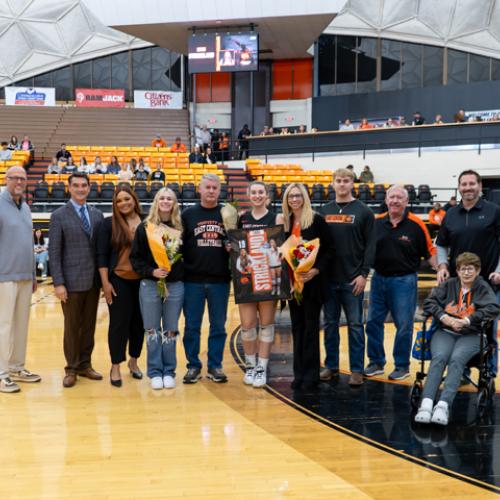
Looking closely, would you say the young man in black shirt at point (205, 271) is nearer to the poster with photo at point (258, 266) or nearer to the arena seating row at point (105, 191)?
the poster with photo at point (258, 266)

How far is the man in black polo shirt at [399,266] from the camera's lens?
5.07m

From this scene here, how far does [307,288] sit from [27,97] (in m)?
25.3

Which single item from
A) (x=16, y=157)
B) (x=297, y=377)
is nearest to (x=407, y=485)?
(x=297, y=377)

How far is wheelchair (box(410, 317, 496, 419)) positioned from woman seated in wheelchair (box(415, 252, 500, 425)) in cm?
8

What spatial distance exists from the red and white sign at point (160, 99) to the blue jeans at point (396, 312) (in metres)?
23.2

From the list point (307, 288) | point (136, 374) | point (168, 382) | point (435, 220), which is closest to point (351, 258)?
point (307, 288)

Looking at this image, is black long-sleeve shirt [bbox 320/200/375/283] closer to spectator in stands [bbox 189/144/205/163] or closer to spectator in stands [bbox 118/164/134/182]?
spectator in stands [bbox 118/164/134/182]

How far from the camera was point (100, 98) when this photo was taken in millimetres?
27594

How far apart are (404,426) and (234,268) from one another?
66.8 inches

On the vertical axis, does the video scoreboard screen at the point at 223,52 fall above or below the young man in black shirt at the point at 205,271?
above

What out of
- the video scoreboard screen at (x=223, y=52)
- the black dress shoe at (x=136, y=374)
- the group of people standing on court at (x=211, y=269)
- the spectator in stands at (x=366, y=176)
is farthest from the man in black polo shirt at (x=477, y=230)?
the video scoreboard screen at (x=223, y=52)

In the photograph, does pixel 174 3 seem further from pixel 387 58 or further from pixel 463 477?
pixel 463 477

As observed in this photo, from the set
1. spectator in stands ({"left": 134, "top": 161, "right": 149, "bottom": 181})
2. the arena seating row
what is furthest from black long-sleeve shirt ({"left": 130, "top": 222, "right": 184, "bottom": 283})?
spectator in stands ({"left": 134, "top": 161, "right": 149, "bottom": 181})

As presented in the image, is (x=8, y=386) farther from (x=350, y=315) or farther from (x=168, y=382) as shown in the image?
(x=350, y=315)
